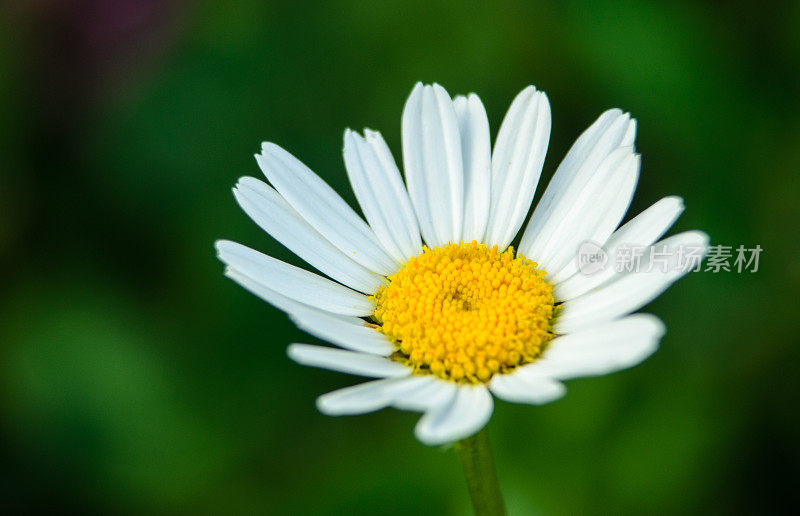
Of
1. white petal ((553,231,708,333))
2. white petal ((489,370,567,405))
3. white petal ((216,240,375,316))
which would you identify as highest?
white petal ((216,240,375,316))

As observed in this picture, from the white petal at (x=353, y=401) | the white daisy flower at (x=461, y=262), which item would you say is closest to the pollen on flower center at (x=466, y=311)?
the white daisy flower at (x=461, y=262)

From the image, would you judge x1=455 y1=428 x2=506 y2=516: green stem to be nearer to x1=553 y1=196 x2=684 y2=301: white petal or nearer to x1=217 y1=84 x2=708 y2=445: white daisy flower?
x1=217 y1=84 x2=708 y2=445: white daisy flower

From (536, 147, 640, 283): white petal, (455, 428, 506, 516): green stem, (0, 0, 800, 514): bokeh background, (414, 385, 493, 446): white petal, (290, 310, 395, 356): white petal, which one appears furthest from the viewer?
(0, 0, 800, 514): bokeh background

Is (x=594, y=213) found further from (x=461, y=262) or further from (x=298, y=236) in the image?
(x=298, y=236)

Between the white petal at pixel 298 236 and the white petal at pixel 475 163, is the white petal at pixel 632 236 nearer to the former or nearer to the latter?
the white petal at pixel 475 163

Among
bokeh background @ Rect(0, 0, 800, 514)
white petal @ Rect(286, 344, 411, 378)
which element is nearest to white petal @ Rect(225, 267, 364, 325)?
white petal @ Rect(286, 344, 411, 378)

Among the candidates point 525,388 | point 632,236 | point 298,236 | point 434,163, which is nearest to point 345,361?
point 525,388
